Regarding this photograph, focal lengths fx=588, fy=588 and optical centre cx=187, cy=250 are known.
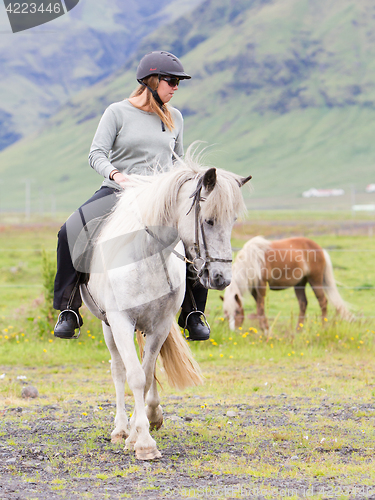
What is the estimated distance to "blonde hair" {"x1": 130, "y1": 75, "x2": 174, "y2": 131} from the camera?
14.7ft

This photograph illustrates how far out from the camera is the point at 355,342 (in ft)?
28.3

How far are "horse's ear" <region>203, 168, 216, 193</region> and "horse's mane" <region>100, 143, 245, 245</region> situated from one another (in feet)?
0.10

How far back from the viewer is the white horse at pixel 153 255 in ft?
11.6

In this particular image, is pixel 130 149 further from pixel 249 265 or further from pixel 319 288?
pixel 319 288

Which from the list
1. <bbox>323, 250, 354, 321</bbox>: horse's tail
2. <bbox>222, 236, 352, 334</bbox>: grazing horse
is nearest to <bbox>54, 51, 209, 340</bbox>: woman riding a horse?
<bbox>222, 236, 352, 334</bbox>: grazing horse

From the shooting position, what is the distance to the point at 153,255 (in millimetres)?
4031

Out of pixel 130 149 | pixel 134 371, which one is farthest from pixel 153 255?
pixel 130 149

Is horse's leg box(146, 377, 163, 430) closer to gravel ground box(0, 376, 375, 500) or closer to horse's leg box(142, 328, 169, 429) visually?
horse's leg box(142, 328, 169, 429)

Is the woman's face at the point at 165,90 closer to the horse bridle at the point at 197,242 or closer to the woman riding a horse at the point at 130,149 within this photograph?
the woman riding a horse at the point at 130,149

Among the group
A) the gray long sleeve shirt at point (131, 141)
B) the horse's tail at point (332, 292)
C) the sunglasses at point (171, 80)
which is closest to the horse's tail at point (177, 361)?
the gray long sleeve shirt at point (131, 141)

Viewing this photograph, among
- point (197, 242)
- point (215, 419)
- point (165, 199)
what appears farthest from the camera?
point (215, 419)

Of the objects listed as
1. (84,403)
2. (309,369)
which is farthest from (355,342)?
(84,403)

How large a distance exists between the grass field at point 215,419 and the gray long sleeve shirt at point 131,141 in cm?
211

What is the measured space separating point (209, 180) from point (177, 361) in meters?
2.05
